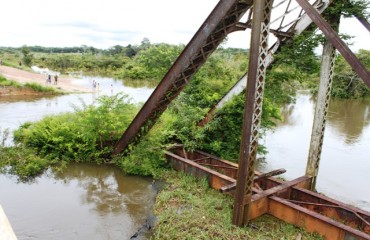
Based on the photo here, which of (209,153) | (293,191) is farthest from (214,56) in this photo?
(293,191)

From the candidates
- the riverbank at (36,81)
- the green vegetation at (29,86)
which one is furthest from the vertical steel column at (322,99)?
the riverbank at (36,81)

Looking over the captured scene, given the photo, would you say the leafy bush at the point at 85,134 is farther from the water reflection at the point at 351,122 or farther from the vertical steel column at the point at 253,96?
the water reflection at the point at 351,122

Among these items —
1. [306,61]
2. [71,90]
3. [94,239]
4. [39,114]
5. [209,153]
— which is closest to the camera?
[94,239]

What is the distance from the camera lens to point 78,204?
6.82m

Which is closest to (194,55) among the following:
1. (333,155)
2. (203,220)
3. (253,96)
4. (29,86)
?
(253,96)

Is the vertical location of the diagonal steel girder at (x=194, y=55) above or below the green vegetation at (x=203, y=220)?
above

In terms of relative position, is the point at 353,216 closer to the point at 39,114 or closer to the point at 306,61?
the point at 306,61

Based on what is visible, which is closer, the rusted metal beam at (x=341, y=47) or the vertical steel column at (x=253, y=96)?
the rusted metal beam at (x=341, y=47)

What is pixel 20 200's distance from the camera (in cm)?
681

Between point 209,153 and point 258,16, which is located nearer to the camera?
point 258,16

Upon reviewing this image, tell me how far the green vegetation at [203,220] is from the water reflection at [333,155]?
3.54m

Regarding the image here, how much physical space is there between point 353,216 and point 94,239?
478 centimetres

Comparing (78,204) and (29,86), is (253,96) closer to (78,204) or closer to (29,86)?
(78,204)

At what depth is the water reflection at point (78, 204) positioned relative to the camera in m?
5.77
